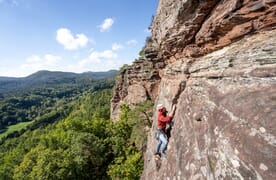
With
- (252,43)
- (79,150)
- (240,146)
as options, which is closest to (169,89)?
(252,43)

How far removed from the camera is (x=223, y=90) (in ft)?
24.0

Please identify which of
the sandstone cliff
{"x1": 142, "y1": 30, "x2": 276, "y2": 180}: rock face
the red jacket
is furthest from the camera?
the red jacket

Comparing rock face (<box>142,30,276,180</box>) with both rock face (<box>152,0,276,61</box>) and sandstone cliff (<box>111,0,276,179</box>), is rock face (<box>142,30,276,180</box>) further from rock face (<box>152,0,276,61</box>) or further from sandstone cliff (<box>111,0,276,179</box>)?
rock face (<box>152,0,276,61</box>)

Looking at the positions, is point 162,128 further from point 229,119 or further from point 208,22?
point 208,22

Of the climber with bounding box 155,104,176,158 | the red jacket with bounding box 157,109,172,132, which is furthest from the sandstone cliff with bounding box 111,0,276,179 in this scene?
the red jacket with bounding box 157,109,172,132

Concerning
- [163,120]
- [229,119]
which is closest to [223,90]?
[229,119]

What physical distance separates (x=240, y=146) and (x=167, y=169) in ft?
17.8

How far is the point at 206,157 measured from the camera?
262 inches

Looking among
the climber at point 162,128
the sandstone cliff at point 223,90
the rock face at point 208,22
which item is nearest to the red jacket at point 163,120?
the climber at point 162,128

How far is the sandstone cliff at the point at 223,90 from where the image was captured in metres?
4.95

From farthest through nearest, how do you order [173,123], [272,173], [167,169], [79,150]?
[79,150]
[173,123]
[167,169]
[272,173]

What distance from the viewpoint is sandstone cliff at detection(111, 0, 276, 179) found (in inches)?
195

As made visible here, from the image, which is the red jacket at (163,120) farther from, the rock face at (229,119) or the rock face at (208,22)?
the rock face at (208,22)

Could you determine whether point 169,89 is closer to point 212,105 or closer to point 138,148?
point 212,105
